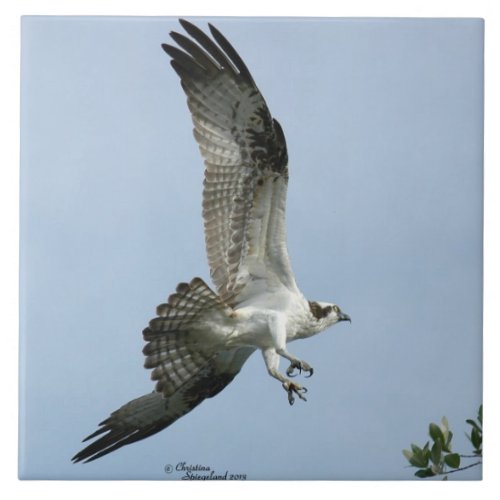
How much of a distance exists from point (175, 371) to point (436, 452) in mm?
1101

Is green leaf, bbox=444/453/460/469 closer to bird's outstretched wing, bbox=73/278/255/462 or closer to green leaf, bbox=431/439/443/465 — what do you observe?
green leaf, bbox=431/439/443/465

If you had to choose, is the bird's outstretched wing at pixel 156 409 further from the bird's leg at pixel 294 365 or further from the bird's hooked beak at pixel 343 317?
the bird's hooked beak at pixel 343 317

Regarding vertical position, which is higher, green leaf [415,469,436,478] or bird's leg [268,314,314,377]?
bird's leg [268,314,314,377]

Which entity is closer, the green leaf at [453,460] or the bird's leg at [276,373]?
the bird's leg at [276,373]

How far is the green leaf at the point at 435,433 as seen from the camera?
462cm

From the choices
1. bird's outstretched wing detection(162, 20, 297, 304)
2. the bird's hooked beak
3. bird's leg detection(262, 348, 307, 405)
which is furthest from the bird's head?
bird's leg detection(262, 348, 307, 405)

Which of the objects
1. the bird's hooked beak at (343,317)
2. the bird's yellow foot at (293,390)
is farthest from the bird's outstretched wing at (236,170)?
the bird's yellow foot at (293,390)

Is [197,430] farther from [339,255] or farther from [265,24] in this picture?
[265,24]

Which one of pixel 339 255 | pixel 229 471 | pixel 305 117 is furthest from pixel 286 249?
pixel 229 471

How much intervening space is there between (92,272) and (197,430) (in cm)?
76

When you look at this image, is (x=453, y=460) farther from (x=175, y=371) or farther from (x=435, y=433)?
(x=175, y=371)

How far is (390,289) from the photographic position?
4617 mm

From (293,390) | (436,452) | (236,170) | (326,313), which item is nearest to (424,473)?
(436,452)

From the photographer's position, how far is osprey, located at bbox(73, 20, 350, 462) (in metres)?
4.52
